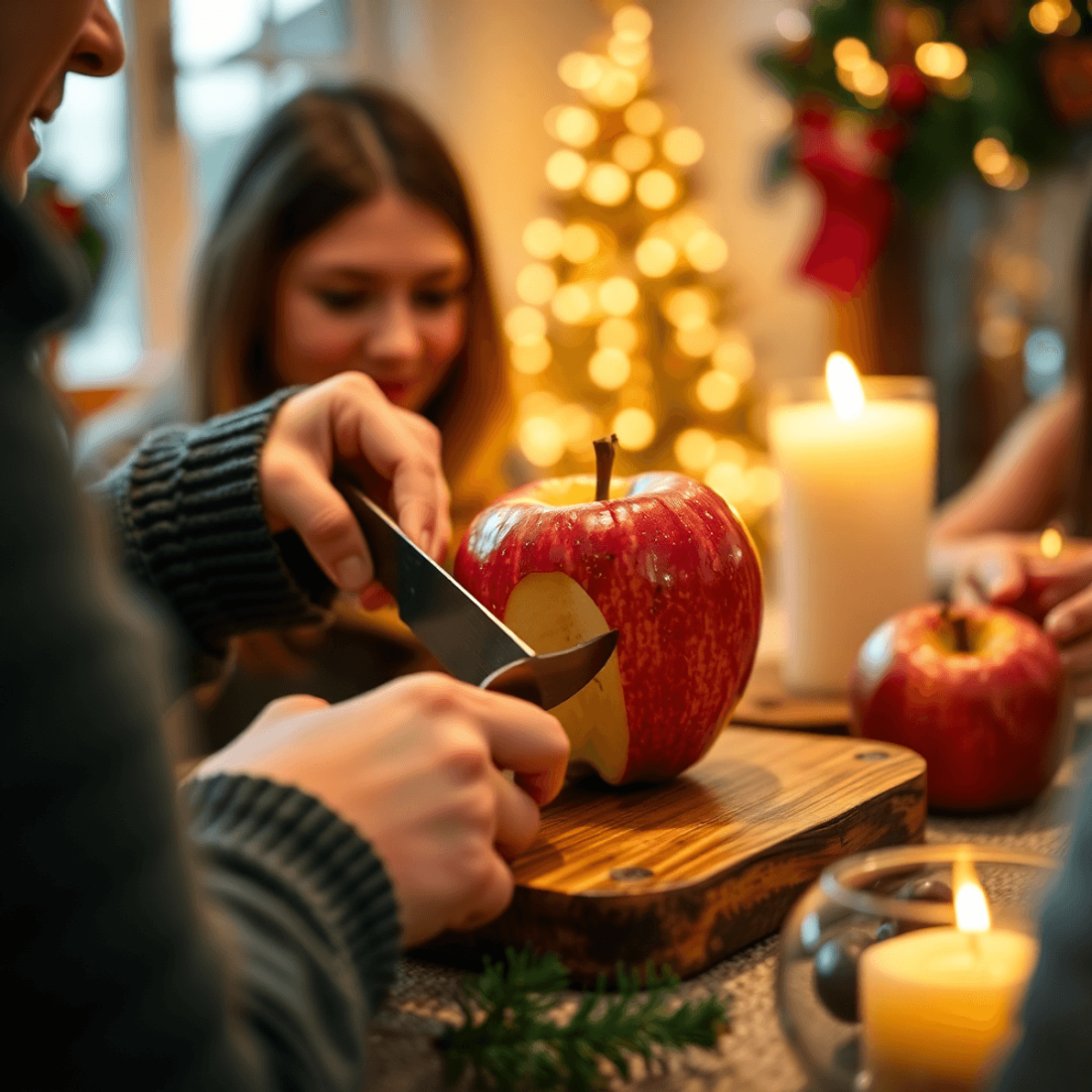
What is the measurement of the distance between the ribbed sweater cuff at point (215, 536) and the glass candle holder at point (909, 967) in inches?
21.2

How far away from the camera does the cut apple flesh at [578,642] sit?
710 millimetres

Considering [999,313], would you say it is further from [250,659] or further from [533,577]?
[533,577]

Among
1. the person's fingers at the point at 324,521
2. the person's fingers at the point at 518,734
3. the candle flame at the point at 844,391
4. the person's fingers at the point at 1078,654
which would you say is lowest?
the person's fingers at the point at 1078,654

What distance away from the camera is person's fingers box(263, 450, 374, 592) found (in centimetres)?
80

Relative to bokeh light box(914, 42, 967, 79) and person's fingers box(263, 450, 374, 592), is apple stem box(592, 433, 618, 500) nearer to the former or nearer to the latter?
person's fingers box(263, 450, 374, 592)

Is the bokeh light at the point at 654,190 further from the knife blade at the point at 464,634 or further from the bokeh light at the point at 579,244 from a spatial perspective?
the knife blade at the point at 464,634

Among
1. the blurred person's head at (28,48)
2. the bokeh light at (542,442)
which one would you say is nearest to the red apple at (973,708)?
the blurred person's head at (28,48)

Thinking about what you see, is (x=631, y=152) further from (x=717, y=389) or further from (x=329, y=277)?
(x=329, y=277)

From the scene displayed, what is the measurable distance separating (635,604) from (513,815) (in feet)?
0.70

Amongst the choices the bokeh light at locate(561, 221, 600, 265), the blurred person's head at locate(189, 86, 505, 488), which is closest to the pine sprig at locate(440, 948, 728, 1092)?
the blurred person's head at locate(189, 86, 505, 488)

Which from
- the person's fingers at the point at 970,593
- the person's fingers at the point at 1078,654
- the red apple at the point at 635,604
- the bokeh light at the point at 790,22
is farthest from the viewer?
the bokeh light at the point at 790,22

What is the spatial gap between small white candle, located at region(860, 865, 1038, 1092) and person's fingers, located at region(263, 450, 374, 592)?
0.48 meters

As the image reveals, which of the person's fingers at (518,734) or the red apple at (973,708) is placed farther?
the red apple at (973,708)

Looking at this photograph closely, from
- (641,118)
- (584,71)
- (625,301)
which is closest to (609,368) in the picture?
(625,301)
